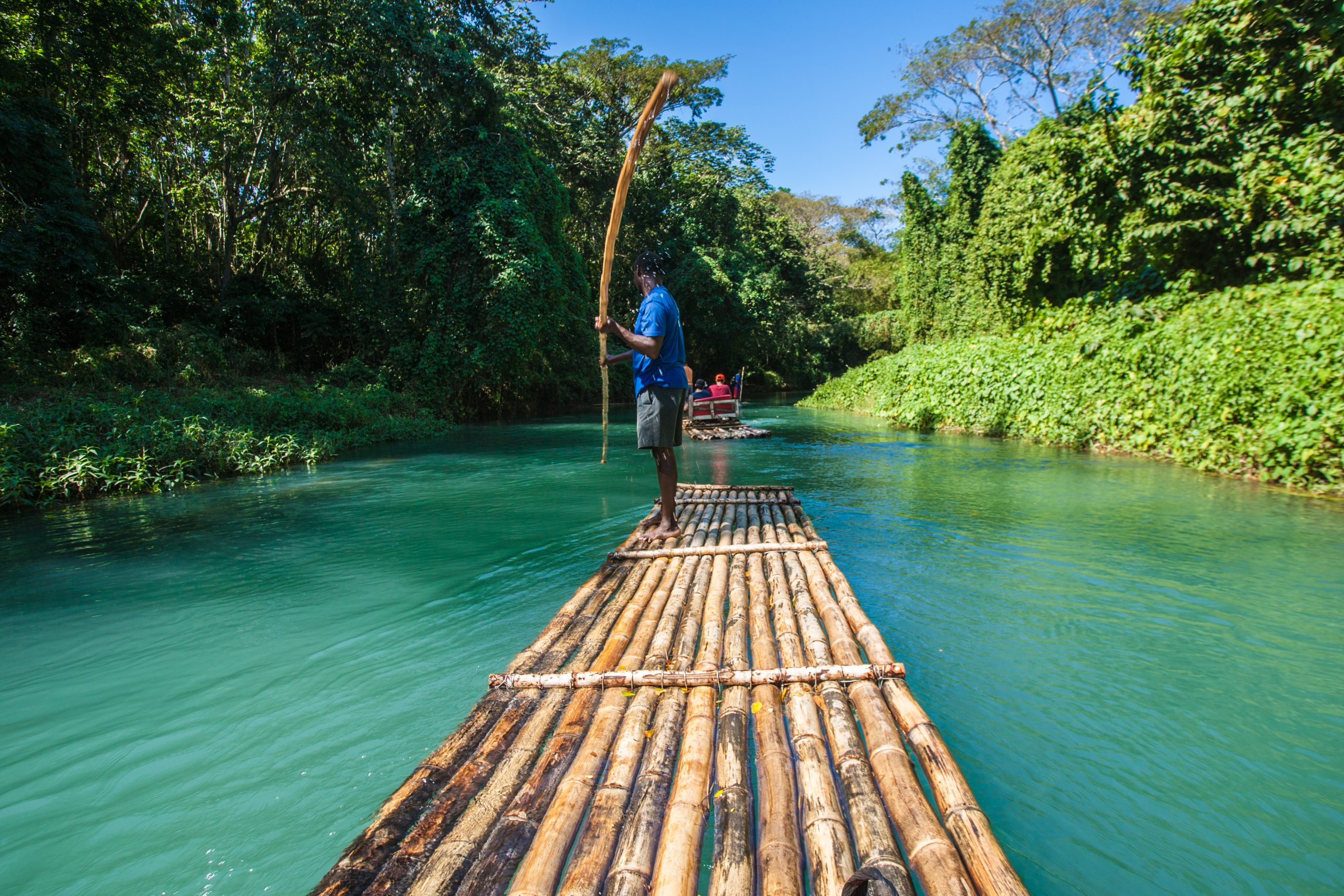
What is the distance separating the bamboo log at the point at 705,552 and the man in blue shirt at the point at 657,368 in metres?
0.36

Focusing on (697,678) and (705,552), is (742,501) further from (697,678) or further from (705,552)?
(697,678)

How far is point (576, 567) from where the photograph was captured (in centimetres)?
489

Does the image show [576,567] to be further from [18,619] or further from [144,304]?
[144,304]

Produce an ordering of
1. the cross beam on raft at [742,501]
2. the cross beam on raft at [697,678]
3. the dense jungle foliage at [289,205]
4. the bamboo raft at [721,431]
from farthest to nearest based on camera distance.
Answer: the bamboo raft at [721,431] < the dense jungle foliage at [289,205] < the cross beam on raft at [742,501] < the cross beam on raft at [697,678]

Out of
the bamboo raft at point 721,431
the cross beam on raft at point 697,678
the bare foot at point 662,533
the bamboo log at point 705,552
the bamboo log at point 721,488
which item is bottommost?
the cross beam on raft at point 697,678

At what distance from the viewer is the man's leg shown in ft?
15.1

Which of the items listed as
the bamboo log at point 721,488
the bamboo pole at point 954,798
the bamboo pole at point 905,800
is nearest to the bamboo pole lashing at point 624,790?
the bamboo pole at point 905,800

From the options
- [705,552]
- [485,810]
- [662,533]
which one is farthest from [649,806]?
[662,533]

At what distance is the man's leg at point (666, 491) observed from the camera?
4590mm

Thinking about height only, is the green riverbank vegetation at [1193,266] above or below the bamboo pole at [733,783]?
above

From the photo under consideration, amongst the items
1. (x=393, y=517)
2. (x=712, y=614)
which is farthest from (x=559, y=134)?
(x=712, y=614)

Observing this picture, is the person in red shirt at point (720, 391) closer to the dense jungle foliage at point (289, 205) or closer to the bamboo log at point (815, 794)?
the dense jungle foliage at point (289, 205)

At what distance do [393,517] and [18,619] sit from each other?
2895 mm

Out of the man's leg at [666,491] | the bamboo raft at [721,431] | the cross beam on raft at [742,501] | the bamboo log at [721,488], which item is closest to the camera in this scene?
the man's leg at [666,491]
